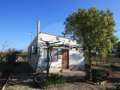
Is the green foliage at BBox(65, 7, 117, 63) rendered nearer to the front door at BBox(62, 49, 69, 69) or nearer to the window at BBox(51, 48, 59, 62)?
the window at BBox(51, 48, 59, 62)

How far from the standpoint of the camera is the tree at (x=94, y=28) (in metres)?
16.5

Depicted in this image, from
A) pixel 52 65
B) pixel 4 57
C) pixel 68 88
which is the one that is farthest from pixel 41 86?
pixel 4 57

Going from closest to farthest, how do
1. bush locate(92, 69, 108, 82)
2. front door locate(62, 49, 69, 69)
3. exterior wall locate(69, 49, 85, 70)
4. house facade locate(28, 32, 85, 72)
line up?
bush locate(92, 69, 108, 82) < house facade locate(28, 32, 85, 72) < front door locate(62, 49, 69, 69) < exterior wall locate(69, 49, 85, 70)

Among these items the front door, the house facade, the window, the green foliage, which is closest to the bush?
the green foliage

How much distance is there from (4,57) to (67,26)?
2348 centimetres

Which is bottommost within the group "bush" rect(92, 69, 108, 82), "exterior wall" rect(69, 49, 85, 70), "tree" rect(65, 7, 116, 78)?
"bush" rect(92, 69, 108, 82)

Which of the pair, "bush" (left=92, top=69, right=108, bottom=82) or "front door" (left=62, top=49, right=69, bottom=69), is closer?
"bush" (left=92, top=69, right=108, bottom=82)

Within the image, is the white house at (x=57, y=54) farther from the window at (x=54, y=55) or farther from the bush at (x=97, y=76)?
the bush at (x=97, y=76)

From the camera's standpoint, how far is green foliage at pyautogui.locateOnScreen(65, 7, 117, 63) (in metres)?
16.5

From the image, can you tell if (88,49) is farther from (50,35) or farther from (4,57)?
(4,57)

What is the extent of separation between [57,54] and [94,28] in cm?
817

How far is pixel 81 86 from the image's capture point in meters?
15.1

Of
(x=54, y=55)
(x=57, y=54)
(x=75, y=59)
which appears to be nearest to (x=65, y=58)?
(x=75, y=59)

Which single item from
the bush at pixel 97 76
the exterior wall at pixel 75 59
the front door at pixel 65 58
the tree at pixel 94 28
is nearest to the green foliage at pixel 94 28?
the tree at pixel 94 28
